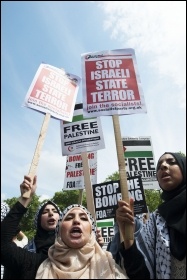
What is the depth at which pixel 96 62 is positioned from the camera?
362 cm

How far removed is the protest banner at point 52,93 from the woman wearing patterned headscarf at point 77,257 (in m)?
1.49

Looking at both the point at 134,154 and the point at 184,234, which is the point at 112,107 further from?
the point at 134,154

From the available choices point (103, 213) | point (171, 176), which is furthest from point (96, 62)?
point (103, 213)

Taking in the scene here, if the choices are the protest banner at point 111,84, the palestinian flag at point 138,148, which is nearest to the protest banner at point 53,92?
the protest banner at point 111,84

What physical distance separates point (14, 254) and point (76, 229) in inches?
20.2

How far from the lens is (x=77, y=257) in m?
2.26

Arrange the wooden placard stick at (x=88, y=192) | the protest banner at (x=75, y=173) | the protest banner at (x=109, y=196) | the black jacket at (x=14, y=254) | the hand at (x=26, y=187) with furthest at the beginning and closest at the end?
the protest banner at (x=75, y=173), the protest banner at (x=109, y=196), the wooden placard stick at (x=88, y=192), the hand at (x=26, y=187), the black jacket at (x=14, y=254)

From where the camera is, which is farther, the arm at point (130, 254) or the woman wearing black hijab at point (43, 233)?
the woman wearing black hijab at point (43, 233)

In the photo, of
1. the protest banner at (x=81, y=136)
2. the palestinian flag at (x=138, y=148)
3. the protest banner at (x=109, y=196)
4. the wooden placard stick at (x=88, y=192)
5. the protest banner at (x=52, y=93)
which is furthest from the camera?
the palestinian flag at (x=138, y=148)

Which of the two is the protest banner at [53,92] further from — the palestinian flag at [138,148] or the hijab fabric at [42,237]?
the palestinian flag at [138,148]

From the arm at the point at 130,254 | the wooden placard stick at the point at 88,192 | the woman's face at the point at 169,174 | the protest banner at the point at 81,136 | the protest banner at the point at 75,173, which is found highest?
the protest banner at the point at 81,136

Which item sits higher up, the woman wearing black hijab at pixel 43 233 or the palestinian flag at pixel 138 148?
the palestinian flag at pixel 138 148

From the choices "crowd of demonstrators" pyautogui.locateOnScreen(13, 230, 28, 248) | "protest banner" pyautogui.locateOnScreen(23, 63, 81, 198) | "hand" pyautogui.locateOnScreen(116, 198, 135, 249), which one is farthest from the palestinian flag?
"hand" pyautogui.locateOnScreen(116, 198, 135, 249)

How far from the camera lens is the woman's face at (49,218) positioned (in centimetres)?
329
